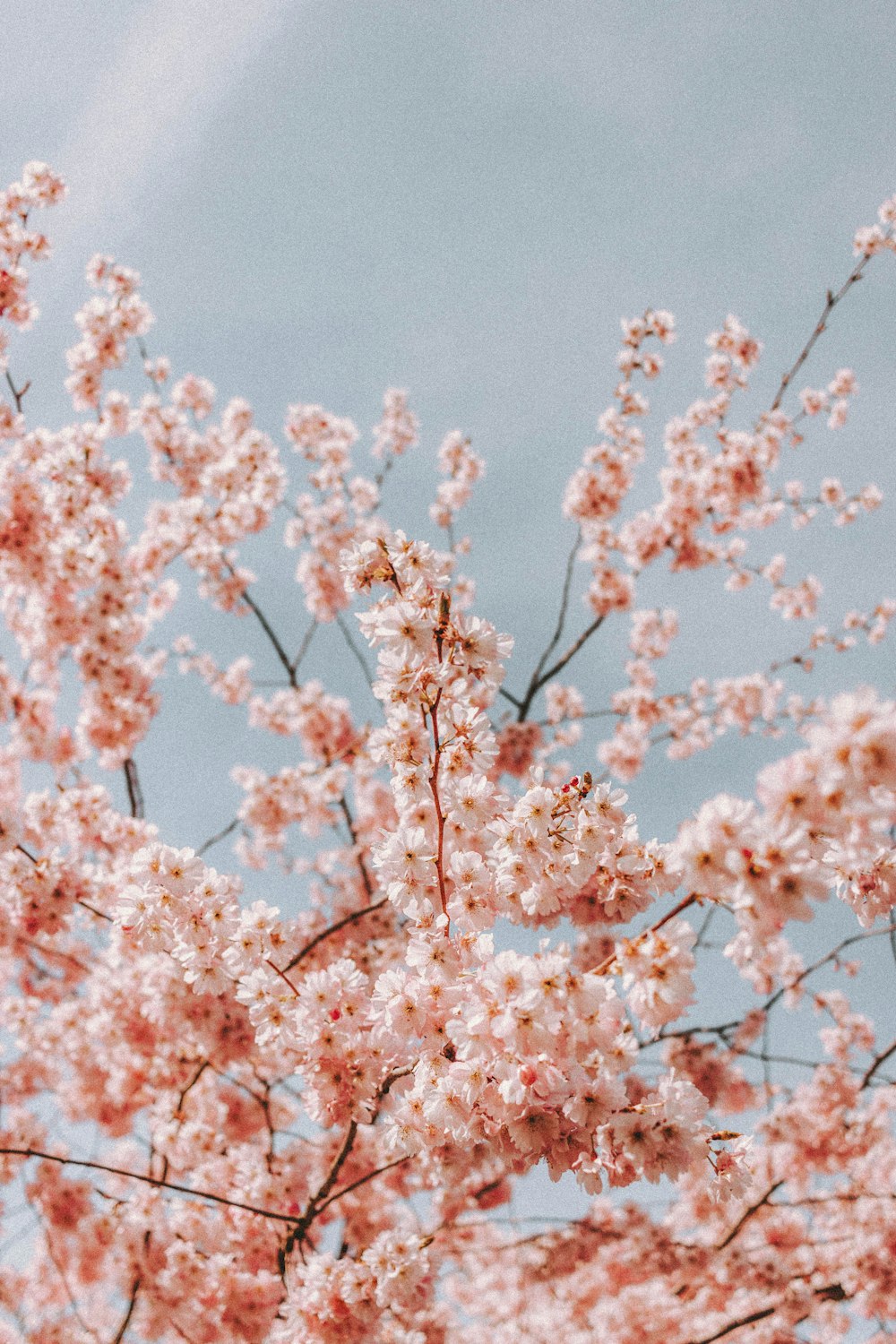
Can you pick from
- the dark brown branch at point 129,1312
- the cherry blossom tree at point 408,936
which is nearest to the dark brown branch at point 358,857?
the cherry blossom tree at point 408,936

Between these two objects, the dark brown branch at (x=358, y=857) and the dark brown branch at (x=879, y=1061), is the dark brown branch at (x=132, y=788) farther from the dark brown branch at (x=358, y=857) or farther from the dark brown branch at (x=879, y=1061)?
the dark brown branch at (x=879, y=1061)

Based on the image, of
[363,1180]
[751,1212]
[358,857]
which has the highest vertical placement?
[358,857]

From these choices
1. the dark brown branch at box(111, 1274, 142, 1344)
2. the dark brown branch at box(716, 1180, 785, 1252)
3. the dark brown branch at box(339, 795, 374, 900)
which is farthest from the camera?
the dark brown branch at box(339, 795, 374, 900)

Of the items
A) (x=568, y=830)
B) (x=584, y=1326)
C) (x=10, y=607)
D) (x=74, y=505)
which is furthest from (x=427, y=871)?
(x=584, y=1326)

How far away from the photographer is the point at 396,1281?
3633 millimetres

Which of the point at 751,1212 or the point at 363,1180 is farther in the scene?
the point at 751,1212

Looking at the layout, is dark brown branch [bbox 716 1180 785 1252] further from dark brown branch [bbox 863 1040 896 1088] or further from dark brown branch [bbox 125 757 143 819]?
dark brown branch [bbox 125 757 143 819]

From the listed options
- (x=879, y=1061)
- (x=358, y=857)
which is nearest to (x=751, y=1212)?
(x=879, y=1061)

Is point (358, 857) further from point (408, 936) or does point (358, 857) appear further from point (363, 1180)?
point (363, 1180)

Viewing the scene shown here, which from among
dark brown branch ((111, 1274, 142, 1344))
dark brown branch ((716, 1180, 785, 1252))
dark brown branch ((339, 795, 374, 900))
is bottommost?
dark brown branch ((716, 1180, 785, 1252))

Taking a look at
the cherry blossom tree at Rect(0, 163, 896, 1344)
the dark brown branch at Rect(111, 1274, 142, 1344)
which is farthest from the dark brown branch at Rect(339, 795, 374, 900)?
the dark brown branch at Rect(111, 1274, 142, 1344)

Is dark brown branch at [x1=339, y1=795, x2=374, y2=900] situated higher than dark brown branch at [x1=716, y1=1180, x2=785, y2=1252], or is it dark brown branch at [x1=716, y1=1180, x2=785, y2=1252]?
dark brown branch at [x1=339, y1=795, x2=374, y2=900]

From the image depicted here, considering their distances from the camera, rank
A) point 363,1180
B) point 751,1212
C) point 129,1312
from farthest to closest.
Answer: point 751,1212, point 129,1312, point 363,1180

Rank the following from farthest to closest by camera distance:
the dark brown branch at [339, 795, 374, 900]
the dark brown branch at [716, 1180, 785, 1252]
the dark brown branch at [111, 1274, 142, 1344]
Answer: the dark brown branch at [339, 795, 374, 900] → the dark brown branch at [716, 1180, 785, 1252] → the dark brown branch at [111, 1274, 142, 1344]
